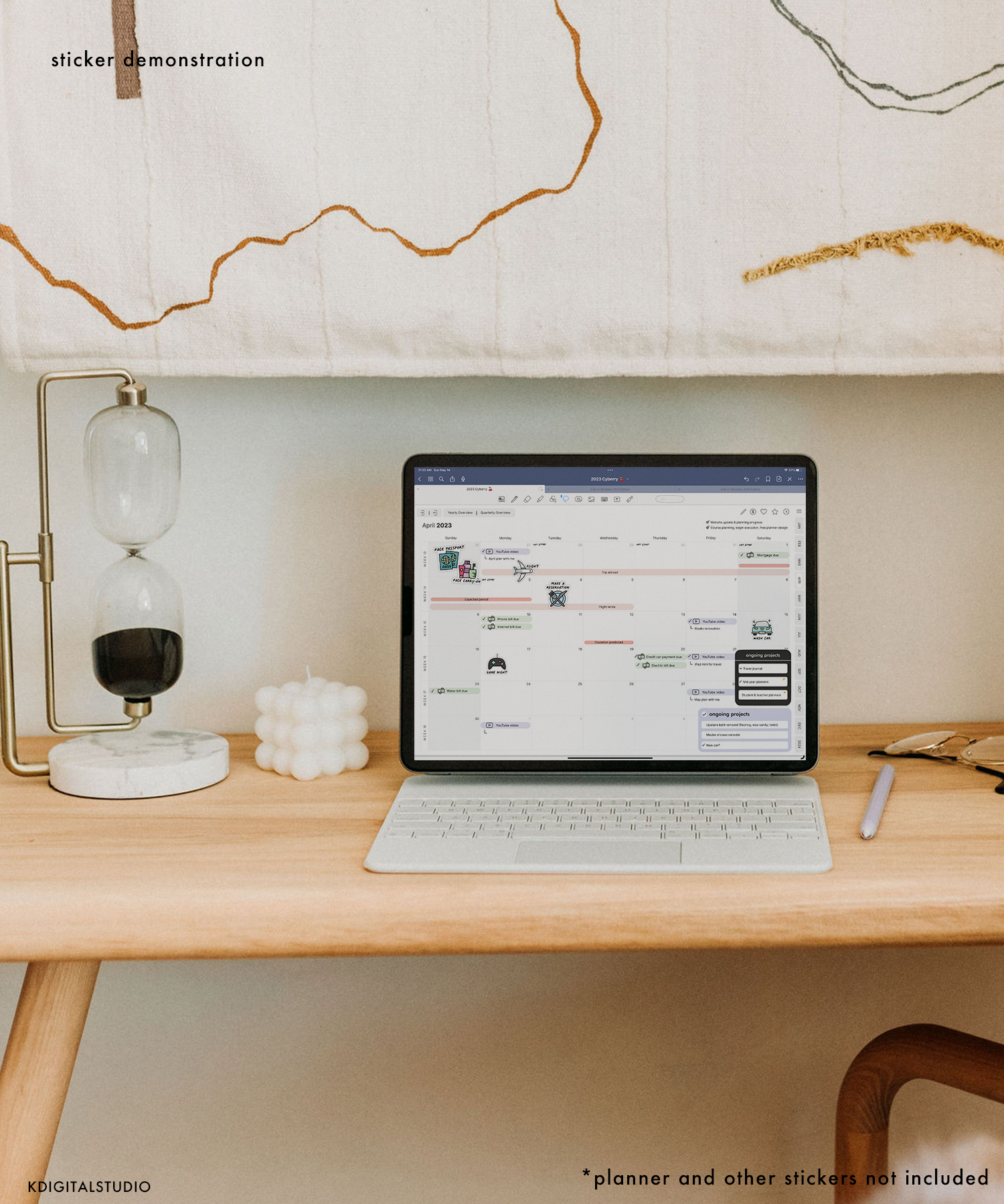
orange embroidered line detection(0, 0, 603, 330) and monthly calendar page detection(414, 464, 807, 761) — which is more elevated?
orange embroidered line detection(0, 0, 603, 330)

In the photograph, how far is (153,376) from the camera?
2.91ft

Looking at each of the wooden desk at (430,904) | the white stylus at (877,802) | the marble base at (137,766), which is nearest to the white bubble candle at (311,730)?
the marble base at (137,766)

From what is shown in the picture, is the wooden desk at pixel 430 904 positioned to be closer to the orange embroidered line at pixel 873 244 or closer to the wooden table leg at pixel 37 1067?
the wooden table leg at pixel 37 1067

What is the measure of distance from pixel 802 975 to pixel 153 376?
84cm

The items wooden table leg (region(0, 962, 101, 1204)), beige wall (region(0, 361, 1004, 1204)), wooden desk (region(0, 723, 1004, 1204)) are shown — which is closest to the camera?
wooden desk (region(0, 723, 1004, 1204))

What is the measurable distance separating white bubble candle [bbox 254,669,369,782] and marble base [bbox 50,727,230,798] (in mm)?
39

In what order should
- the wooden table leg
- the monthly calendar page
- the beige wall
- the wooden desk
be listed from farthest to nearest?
the beige wall → the monthly calendar page → the wooden table leg → the wooden desk

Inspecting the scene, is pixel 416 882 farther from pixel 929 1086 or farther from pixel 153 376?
pixel 929 1086

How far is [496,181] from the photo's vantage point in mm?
828

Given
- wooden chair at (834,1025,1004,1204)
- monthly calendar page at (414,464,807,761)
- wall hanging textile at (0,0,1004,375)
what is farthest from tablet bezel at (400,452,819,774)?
wooden chair at (834,1025,1004,1204)

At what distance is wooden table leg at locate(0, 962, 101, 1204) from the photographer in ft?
2.23

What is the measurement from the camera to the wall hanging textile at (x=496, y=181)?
0.82 meters

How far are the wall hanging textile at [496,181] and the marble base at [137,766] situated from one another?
0.31m

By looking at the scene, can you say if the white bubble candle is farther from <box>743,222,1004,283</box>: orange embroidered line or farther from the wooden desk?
<box>743,222,1004,283</box>: orange embroidered line
